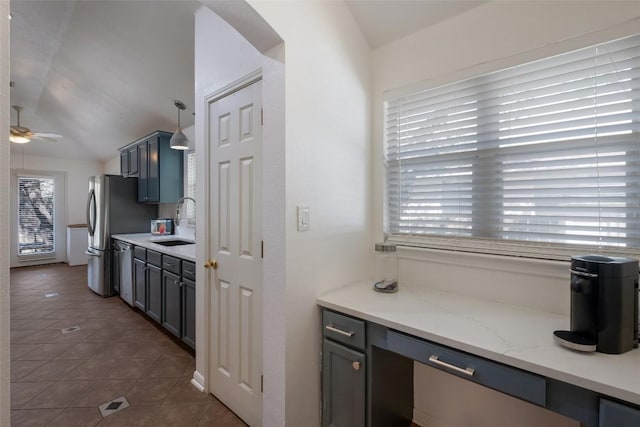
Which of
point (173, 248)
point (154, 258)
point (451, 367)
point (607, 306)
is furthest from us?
point (154, 258)

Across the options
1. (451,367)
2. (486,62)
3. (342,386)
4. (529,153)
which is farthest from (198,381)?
(486,62)

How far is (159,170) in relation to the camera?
168 inches

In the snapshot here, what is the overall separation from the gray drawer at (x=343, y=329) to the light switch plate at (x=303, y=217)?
0.47 metres

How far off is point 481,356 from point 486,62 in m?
1.44

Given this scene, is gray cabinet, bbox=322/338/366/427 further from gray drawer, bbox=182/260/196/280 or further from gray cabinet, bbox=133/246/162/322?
gray cabinet, bbox=133/246/162/322

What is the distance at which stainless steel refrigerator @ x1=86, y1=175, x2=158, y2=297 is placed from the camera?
4.38 meters

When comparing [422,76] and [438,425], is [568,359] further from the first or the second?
[422,76]

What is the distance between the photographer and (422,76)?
1801 millimetres

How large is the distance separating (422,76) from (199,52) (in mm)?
1615

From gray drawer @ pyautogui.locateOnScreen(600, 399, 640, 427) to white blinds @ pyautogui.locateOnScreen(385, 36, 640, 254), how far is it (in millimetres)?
741

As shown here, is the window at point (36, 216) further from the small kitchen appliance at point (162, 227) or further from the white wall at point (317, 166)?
the white wall at point (317, 166)

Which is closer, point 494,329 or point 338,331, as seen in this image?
point 494,329

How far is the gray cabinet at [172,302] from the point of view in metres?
2.76

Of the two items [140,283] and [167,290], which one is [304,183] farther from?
[140,283]
